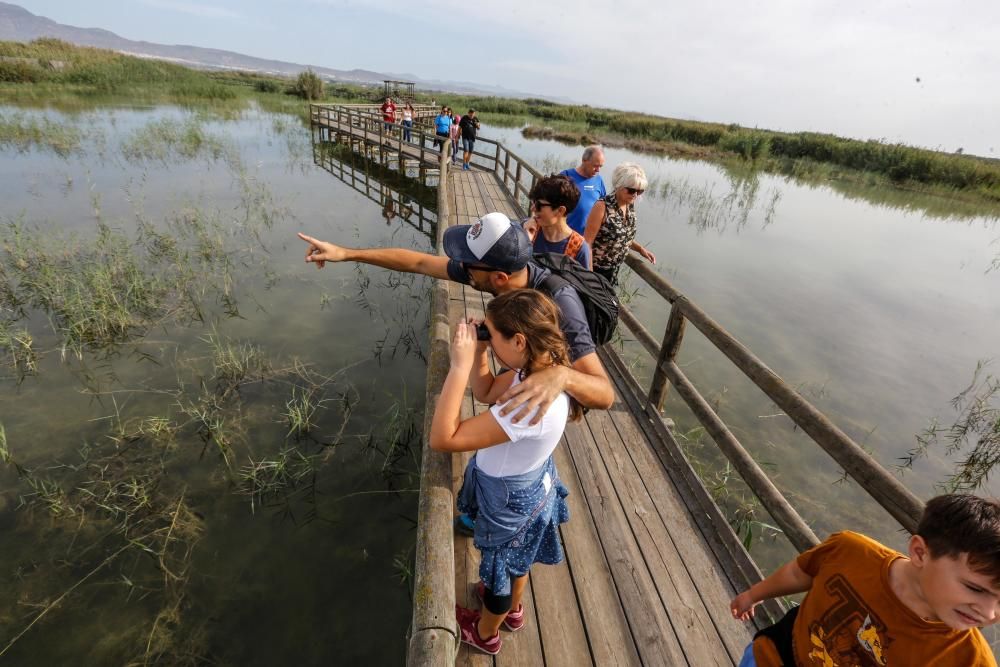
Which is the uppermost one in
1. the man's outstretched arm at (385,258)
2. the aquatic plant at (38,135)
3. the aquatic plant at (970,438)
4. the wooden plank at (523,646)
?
the man's outstretched arm at (385,258)

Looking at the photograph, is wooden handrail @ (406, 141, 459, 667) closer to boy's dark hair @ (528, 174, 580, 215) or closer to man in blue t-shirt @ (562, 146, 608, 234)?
boy's dark hair @ (528, 174, 580, 215)

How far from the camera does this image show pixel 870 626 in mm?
1123

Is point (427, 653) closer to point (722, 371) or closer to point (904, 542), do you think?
point (904, 542)

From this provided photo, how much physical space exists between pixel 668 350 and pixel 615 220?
1.19m

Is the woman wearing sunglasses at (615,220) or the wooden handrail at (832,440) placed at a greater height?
the woman wearing sunglasses at (615,220)

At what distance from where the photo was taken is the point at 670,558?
243 cm

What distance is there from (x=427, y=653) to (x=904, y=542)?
16.8 ft

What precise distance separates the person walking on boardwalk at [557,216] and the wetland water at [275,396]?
2.66 metres

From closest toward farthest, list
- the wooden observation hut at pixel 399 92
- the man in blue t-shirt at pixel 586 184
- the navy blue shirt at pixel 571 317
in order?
the navy blue shirt at pixel 571 317 → the man in blue t-shirt at pixel 586 184 → the wooden observation hut at pixel 399 92

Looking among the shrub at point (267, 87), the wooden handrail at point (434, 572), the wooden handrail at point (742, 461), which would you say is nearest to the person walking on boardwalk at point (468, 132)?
the wooden handrail at point (742, 461)

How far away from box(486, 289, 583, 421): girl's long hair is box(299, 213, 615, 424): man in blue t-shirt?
59 millimetres

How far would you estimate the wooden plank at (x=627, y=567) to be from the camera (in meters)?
2.00

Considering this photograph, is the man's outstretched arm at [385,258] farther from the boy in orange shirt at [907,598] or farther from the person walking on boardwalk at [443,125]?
the person walking on boardwalk at [443,125]

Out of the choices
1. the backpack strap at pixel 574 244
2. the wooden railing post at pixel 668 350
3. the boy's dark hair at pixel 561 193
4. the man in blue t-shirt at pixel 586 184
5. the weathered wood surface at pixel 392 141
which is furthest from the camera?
the weathered wood surface at pixel 392 141
